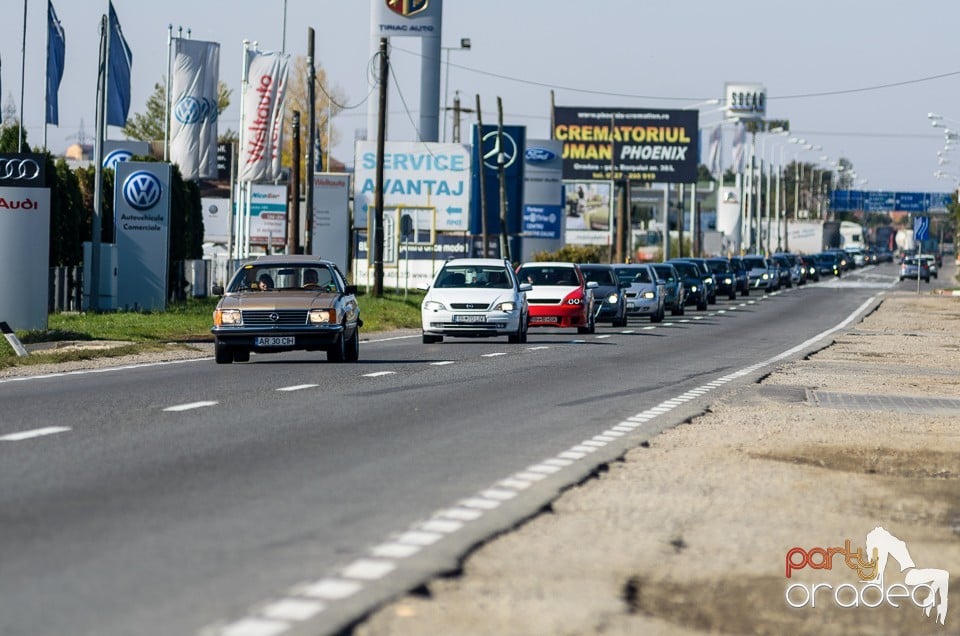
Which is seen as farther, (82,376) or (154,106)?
(154,106)

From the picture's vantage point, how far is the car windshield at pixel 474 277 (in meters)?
33.1

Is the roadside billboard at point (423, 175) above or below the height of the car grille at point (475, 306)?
above

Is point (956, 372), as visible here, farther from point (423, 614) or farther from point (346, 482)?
point (423, 614)

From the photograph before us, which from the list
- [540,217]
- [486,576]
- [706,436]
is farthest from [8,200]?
[540,217]

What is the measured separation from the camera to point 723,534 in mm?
9617

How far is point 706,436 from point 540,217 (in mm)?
79295

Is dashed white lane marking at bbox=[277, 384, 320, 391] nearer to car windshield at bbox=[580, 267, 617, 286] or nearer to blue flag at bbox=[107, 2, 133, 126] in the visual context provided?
blue flag at bbox=[107, 2, 133, 126]

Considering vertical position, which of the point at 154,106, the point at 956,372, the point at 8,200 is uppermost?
the point at 154,106

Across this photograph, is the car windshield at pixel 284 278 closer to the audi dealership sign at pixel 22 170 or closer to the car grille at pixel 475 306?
the car grille at pixel 475 306

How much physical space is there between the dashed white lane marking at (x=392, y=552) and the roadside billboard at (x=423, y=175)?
63.8 meters

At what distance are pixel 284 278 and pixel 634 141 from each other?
88766mm

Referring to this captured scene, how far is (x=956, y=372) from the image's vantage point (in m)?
27.2

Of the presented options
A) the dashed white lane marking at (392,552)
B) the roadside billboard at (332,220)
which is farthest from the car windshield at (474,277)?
the roadside billboard at (332,220)

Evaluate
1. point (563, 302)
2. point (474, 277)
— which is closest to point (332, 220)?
point (563, 302)
